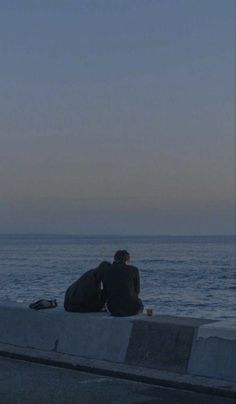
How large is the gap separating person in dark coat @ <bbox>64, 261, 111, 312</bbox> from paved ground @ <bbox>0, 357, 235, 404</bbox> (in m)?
1.11

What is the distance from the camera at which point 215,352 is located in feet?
27.3

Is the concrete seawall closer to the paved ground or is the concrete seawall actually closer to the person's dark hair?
the paved ground

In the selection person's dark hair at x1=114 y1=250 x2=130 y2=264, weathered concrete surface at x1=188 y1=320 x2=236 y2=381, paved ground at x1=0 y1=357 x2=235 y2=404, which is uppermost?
person's dark hair at x1=114 y1=250 x2=130 y2=264

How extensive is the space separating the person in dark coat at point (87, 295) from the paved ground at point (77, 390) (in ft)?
3.63

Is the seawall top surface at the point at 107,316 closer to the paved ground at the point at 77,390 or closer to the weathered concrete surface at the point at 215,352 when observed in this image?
the weathered concrete surface at the point at 215,352

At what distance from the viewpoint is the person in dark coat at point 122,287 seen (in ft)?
32.5

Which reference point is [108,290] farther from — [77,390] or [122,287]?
[77,390]

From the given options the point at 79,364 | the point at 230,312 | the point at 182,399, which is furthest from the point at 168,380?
the point at 230,312

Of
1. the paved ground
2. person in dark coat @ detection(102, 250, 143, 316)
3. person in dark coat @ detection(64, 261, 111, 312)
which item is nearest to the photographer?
the paved ground

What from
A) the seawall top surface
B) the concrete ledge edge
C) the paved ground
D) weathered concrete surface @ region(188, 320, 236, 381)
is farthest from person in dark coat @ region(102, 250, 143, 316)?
weathered concrete surface @ region(188, 320, 236, 381)

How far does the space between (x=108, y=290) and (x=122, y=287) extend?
0.20m

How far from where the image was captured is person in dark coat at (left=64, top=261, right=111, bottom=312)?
33.2 feet

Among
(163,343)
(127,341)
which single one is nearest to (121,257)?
(127,341)

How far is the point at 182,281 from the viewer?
144 ft
